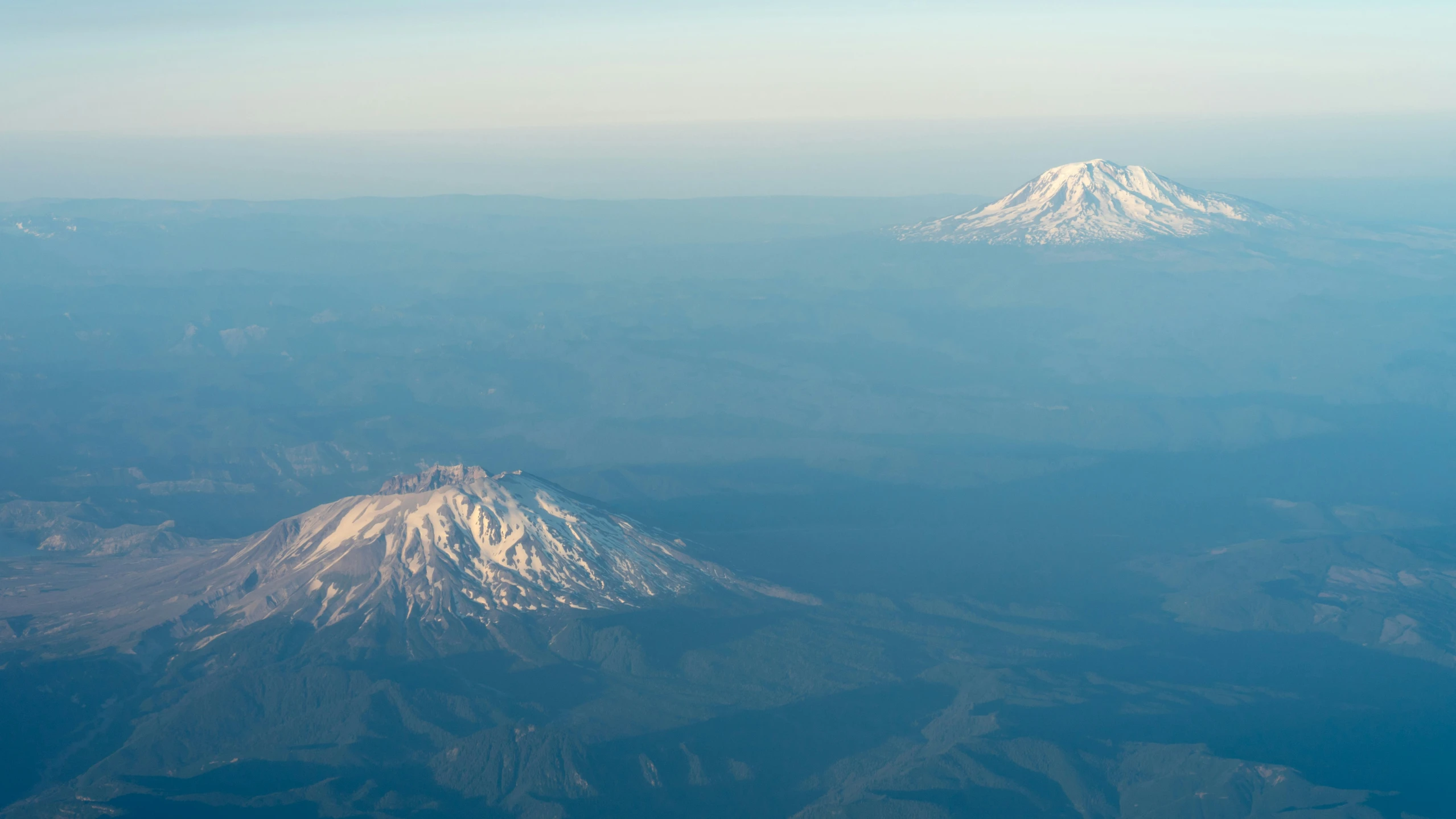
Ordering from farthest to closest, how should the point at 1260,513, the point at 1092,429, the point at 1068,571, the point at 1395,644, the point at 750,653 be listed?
the point at 1092,429 → the point at 1260,513 → the point at 1068,571 → the point at 1395,644 → the point at 750,653

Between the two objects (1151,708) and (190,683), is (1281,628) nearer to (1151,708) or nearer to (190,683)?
(1151,708)

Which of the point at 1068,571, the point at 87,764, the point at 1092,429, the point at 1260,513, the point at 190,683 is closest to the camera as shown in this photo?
the point at 87,764

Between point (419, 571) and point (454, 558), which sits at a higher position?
point (454, 558)

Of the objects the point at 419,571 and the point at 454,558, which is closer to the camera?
the point at 419,571

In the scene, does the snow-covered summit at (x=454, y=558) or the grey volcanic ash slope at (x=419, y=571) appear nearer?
the grey volcanic ash slope at (x=419, y=571)

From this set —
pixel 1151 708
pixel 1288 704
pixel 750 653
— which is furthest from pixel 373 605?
pixel 1288 704

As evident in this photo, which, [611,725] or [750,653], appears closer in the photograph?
[611,725]

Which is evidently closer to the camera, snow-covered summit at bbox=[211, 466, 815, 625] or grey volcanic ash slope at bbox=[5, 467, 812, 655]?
grey volcanic ash slope at bbox=[5, 467, 812, 655]

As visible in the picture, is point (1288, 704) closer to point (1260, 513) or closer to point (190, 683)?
point (1260, 513)
